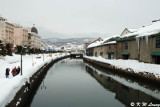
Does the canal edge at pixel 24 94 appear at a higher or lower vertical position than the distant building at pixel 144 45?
lower

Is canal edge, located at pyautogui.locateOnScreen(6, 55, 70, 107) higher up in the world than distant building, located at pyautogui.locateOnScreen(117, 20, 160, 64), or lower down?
lower down

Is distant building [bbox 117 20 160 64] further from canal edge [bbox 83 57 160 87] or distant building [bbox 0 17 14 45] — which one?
distant building [bbox 0 17 14 45]

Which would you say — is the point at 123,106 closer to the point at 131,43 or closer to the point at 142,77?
the point at 142,77

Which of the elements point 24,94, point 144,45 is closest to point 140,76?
point 144,45

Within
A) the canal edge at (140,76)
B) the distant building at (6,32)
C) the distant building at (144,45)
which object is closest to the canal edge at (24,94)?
the canal edge at (140,76)

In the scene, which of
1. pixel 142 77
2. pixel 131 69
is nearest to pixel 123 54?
pixel 131 69

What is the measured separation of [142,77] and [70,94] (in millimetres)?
12671

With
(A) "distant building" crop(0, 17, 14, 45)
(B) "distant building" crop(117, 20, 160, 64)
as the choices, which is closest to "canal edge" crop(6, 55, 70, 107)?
(B) "distant building" crop(117, 20, 160, 64)

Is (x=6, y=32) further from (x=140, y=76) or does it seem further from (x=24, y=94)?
(x=140, y=76)

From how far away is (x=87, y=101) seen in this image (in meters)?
14.7

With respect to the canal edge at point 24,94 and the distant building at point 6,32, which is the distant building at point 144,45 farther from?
the distant building at point 6,32

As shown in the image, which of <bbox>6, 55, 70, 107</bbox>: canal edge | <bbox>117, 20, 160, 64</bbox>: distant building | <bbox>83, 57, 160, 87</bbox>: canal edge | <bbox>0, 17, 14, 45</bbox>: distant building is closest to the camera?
<bbox>6, 55, 70, 107</bbox>: canal edge

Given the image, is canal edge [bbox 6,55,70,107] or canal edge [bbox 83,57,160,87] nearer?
canal edge [bbox 6,55,70,107]

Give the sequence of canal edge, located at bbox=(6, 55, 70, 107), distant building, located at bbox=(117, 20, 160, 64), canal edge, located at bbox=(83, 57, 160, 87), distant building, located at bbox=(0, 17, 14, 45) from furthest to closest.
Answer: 1. distant building, located at bbox=(0, 17, 14, 45)
2. distant building, located at bbox=(117, 20, 160, 64)
3. canal edge, located at bbox=(83, 57, 160, 87)
4. canal edge, located at bbox=(6, 55, 70, 107)
